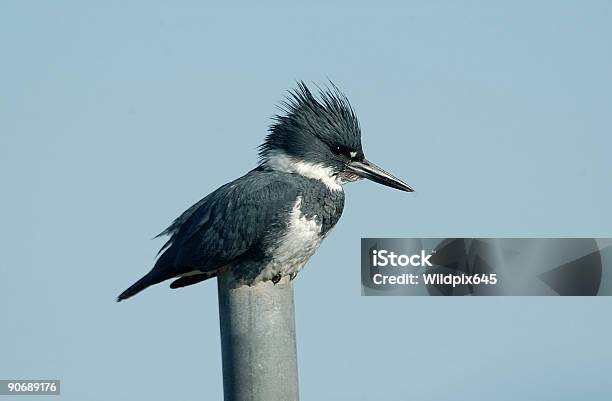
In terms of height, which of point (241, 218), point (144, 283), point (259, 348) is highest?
point (241, 218)

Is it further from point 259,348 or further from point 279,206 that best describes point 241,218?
point 259,348

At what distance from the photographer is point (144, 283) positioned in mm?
7949

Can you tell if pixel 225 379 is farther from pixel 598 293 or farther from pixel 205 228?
pixel 598 293

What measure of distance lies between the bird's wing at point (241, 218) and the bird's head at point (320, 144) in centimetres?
23

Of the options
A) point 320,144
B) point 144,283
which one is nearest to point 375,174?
point 320,144

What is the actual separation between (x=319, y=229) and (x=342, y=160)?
0.49 meters

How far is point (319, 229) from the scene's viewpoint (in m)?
7.66

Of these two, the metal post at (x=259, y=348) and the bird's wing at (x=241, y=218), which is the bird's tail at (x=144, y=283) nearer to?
the bird's wing at (x=241, y=218)

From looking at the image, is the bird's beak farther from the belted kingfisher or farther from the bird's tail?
the bird's tail

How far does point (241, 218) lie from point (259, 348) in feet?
2.87

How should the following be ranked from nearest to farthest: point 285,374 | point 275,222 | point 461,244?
point 285,374 → point 275,222 → point 461,244

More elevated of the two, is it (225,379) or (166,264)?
(166,264)

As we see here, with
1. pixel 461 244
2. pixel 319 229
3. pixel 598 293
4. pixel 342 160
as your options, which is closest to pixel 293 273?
pixel 319 229

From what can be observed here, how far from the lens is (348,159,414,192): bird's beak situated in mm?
7926
